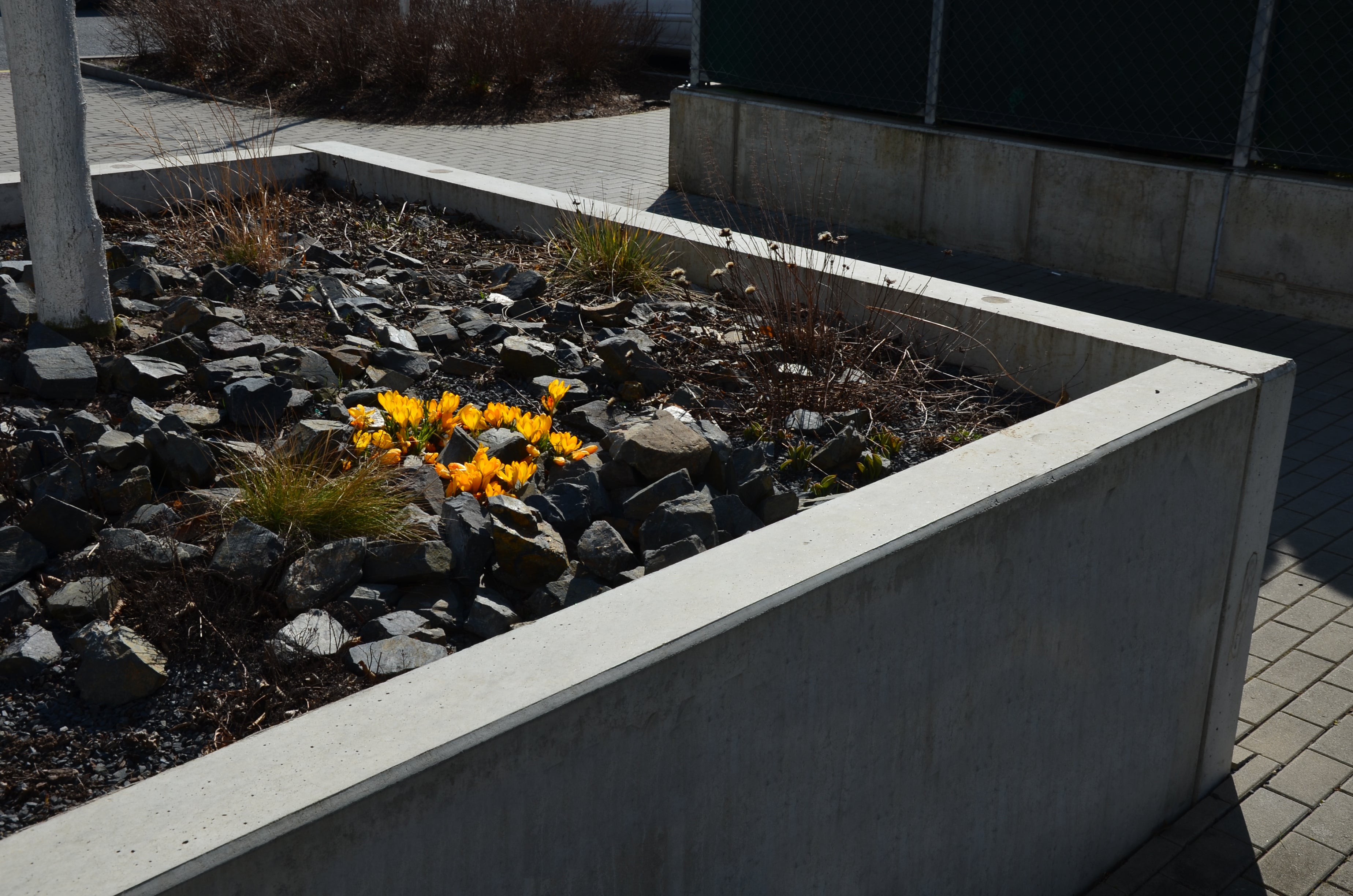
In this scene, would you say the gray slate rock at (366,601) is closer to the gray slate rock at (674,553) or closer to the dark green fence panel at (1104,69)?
the gray slate rock at (674,553)

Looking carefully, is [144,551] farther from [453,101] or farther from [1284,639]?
[453,101]

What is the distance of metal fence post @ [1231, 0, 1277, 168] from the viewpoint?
6.70m

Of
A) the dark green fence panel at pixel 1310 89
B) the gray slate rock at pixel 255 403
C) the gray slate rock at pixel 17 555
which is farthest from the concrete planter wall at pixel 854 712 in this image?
the dark green fence panel at pixel 1310 89

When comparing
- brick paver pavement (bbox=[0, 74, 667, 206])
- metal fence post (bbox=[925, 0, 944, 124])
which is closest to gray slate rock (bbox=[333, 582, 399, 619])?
metal fence post (bbox=[925, 0, 944, 124])

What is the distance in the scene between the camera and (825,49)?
29.3ft

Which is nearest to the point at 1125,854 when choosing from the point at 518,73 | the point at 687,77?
the point at 518,73

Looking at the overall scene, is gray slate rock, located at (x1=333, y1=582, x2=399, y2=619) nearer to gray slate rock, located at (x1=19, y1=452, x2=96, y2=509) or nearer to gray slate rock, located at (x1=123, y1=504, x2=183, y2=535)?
gray slate rock, located at (x1=123, y1=504, x2=183, y2=535)

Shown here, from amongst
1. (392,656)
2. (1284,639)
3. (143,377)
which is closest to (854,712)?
(392,656)

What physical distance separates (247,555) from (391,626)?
0.38 metres

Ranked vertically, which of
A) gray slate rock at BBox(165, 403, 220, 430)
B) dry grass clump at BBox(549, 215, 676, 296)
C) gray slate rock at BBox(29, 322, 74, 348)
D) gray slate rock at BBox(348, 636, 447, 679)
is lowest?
gray slate rock at BBox(348, 636, 447, 679)

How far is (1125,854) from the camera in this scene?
123 inches

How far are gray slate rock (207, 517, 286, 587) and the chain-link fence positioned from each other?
20.6 ft

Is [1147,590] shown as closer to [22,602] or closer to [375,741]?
[375,741]

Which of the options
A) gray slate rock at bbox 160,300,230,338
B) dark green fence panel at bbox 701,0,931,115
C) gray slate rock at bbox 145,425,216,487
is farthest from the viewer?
dark green fence panel at bbox 701,0,931,115
